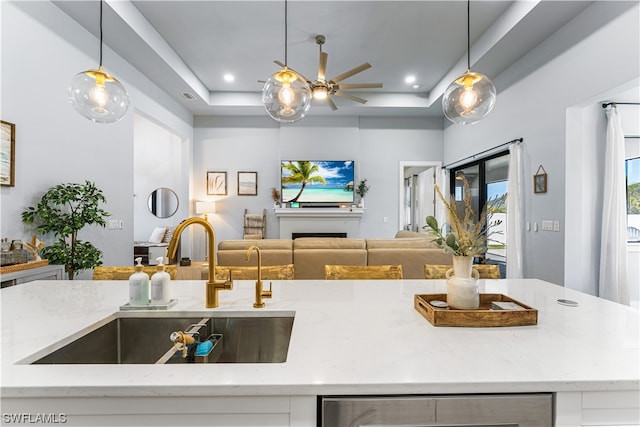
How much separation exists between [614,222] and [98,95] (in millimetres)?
4571

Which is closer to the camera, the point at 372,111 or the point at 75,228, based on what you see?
the point at 75,228

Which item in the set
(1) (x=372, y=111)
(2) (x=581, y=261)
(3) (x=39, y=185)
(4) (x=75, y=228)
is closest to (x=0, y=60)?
(3) (x=39, y=185)

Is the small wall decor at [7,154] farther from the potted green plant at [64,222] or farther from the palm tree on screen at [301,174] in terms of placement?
the palm tree on screen at [301,174]

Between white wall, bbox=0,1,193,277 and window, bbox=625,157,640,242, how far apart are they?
6.34m

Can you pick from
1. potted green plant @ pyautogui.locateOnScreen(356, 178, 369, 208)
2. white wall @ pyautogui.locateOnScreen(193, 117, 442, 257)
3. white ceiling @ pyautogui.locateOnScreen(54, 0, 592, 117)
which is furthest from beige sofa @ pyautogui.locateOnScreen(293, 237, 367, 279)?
white wall @ pyautogui.locateOnScreen(193, 117, 442, 257)

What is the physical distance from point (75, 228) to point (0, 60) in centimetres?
143

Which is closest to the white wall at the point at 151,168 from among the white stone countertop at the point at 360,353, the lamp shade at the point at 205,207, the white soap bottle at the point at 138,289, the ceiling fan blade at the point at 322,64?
the lamp shade at the point at 205,207

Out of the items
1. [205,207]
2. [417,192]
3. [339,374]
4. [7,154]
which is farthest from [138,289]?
[417,192]

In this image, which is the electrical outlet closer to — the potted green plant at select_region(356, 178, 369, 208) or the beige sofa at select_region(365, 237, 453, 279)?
the beige sofa at select_region(365, 237, 453, 279)

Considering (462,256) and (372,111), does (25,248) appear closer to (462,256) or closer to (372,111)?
(462,256)

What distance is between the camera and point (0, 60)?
2.36 meters

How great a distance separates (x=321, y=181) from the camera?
6043 millimetres

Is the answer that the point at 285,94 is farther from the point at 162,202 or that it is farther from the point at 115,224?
the point at 162,202

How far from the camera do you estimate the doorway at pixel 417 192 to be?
6270 millimetres
